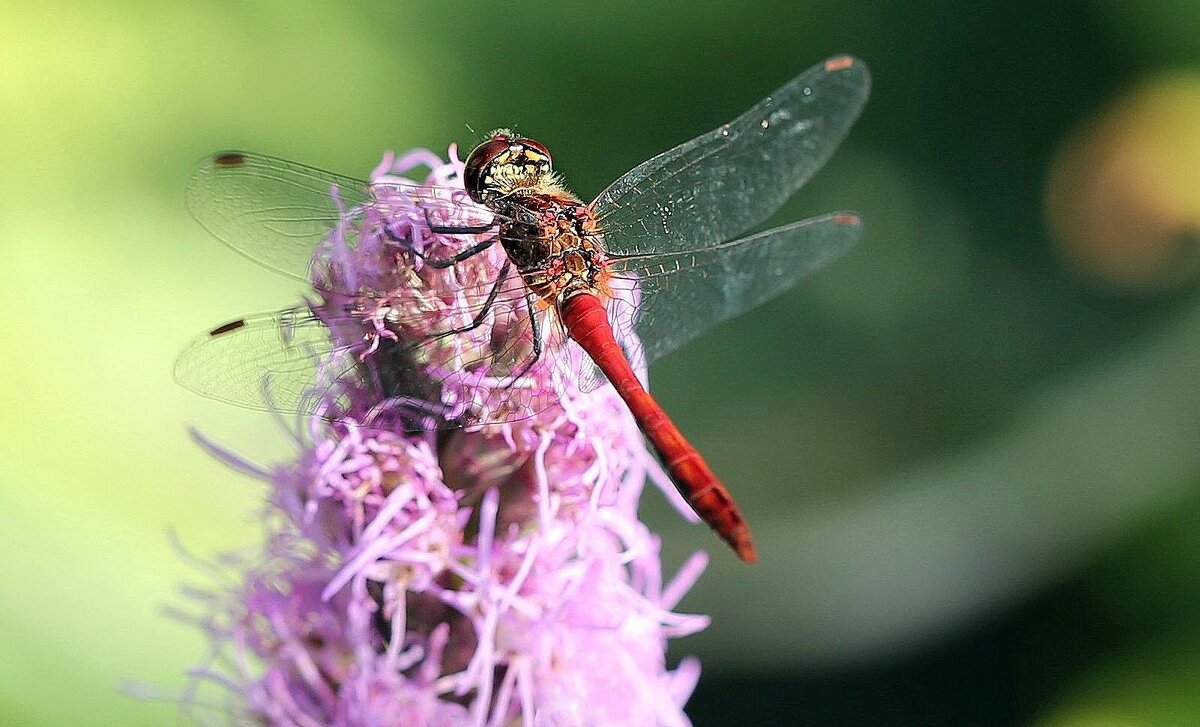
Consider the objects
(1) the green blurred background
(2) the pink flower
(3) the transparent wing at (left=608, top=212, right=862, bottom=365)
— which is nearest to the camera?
(2) the pink flower

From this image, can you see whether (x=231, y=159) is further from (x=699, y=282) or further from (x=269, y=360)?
(x=699, y=282)

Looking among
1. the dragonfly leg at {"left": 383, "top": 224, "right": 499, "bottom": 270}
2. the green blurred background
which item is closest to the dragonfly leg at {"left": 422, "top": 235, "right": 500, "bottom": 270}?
the dragonfly leg at {"left": 383, "top": 224, "right": 499, "bottom": 270}

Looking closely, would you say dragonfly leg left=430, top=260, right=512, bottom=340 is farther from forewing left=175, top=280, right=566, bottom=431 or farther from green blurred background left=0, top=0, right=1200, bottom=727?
green blurred background left=0, top=0, right=1200, bottom=727

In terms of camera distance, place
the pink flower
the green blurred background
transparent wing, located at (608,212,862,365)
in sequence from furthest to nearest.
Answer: the green blurred background → transparent wing, located at (608,212,862,365) → the pink flower

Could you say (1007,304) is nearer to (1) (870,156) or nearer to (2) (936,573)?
(1) (870,156)

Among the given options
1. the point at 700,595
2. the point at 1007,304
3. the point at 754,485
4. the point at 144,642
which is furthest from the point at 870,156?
the point at 144,642

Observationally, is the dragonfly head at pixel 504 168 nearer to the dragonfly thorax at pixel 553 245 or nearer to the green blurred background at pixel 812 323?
the dragonfly thorax at pixel 553 245
